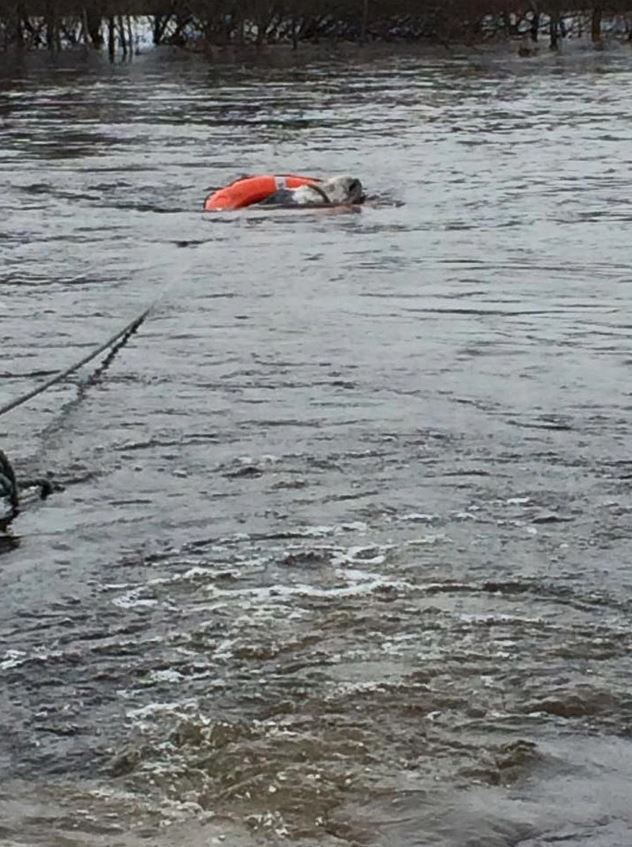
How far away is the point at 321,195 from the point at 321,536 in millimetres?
10664

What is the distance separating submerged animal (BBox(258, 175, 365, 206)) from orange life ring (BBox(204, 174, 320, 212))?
0.07 m

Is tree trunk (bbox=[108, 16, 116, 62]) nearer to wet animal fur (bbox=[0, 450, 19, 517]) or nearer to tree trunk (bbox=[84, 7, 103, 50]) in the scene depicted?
tree trunk (bbox=[84, 7, 103, 50])

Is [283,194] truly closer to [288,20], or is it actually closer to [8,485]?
[8,485]

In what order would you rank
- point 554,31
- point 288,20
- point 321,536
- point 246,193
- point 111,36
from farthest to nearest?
point 288,20
point 554,31
point 111,36
point 246,193
point 321,536

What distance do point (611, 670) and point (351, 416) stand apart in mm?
3451

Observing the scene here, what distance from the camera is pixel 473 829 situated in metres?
4.39

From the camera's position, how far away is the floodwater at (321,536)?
15.2ft

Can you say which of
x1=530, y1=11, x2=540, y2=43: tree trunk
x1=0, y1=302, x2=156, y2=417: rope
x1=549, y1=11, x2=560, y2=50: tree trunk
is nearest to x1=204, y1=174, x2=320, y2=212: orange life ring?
x1=0, y1=302, x2=156, y2=417: rope

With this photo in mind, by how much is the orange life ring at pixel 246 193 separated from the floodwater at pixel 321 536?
22.3 inches

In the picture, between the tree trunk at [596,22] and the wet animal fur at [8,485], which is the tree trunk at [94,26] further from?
the wet animal fur at [8,485]

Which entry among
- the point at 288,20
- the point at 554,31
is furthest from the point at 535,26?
the point at 288,20

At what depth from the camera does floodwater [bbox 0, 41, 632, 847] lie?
4.63 metres

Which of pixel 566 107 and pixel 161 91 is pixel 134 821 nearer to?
pixel 566 107

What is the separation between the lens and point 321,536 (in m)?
6.66
